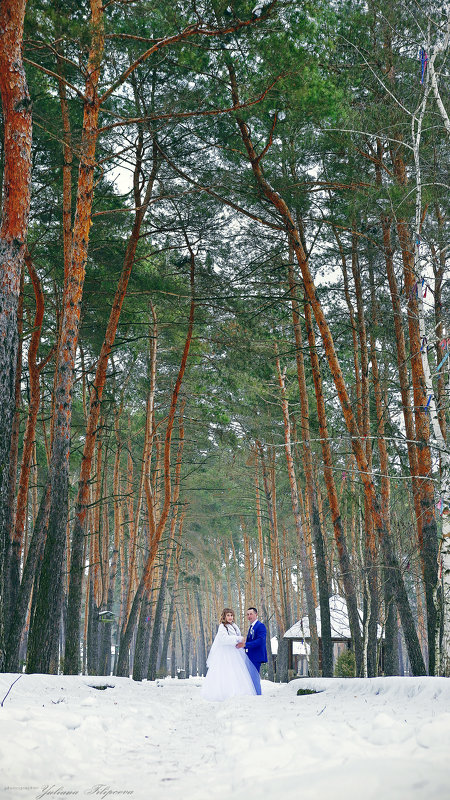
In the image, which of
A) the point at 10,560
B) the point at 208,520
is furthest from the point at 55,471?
the point at 208,520

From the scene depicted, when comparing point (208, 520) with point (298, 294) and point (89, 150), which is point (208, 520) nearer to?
point (298, 294)

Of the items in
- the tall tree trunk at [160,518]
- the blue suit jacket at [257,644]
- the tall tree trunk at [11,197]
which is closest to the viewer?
the tall tree trunk at [11,197]

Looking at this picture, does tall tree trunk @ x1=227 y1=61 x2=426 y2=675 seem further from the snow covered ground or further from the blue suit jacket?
the snow covered ground

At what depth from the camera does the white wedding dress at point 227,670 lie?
930 centimetres

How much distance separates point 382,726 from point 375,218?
359 inches

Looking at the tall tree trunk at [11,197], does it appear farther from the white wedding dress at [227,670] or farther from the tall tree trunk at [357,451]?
the white wedding dress at [227,670]

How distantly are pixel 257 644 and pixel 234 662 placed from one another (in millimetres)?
489

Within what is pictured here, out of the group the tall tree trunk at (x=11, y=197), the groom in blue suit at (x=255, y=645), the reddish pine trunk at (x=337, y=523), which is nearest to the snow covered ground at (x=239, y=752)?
the tall tree trunk at (x=11, y=197)

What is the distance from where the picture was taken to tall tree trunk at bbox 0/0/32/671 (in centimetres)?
597

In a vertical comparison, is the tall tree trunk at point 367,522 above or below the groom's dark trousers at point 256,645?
above

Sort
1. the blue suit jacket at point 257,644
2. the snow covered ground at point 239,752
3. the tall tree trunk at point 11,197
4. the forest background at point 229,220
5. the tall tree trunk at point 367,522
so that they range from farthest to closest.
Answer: the tall tree trunk at point 367,522 < the blue suit jacket at point 257,644 < the forest background at point 229,220 < the tall tree trunk at point 11,197 < the snow covered ground at point 239,752

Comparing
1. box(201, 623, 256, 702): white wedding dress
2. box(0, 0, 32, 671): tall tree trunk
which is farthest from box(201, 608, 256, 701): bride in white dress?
box(0, 0, 32, 671): tall tree trunk

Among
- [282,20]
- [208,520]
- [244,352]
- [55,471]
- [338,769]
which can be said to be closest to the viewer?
[338,769]

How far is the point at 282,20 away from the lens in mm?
8312
